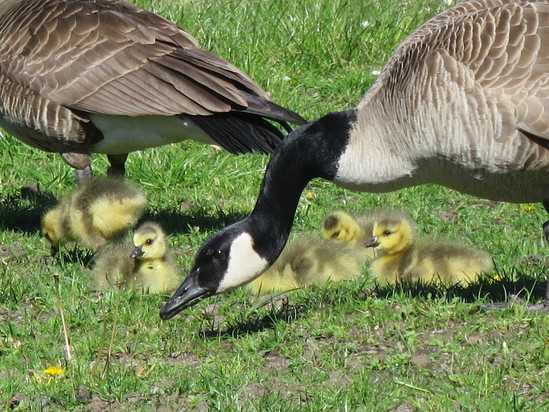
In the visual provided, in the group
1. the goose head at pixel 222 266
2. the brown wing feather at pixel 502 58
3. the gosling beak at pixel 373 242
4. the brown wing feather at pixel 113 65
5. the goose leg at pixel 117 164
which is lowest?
the goose leg at pixel 117 164

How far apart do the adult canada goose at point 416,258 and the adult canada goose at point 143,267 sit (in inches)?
46.8

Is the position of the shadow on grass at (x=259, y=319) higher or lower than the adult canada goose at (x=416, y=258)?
lower

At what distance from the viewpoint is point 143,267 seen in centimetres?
590

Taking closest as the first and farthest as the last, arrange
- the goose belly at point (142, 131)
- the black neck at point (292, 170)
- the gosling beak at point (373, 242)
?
the black neck at point (292, 170), the gosling beak at point (373, 242), the goose belly at point (142, 131)

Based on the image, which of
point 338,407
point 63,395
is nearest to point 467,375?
point 338,407

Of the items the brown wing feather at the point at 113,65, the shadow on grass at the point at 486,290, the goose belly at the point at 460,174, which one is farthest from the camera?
the brown wing feather at the point at 113,65

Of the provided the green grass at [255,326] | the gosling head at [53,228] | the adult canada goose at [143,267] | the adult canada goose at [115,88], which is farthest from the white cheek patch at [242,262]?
the adult canada goose at [115,88]

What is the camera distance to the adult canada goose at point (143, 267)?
230 inches

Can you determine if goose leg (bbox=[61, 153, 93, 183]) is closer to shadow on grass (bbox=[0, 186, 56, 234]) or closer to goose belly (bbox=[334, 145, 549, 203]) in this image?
shadow on grass (bbox=[0, 186, 56, 234])

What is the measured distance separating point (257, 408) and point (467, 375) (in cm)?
96

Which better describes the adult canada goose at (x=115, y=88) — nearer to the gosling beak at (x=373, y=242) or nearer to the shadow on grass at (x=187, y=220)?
the shadow on grass at (x=187, y=220)

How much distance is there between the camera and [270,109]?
6.70 metres

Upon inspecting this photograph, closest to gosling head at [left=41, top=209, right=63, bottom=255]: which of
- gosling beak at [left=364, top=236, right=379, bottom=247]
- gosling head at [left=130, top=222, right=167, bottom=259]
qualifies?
gosling head at [left=130, top=222, right=167, bottom=259]

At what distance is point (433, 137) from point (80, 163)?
10.4 ft
